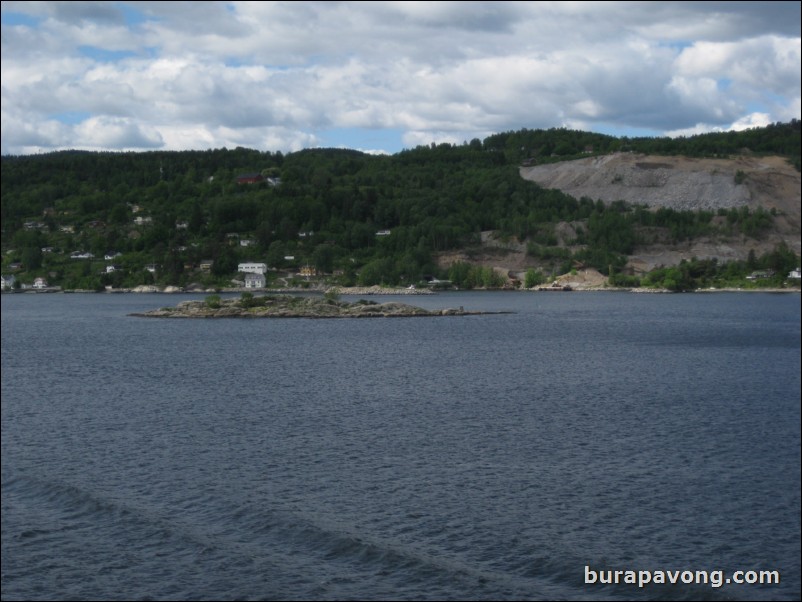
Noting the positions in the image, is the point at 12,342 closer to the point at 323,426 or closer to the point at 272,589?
the point at 323,426

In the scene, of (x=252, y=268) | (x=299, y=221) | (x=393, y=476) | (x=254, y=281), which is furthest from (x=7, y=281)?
(x=393, y=476)

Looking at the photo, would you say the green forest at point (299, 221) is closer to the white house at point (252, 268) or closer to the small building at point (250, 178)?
the small building at point (250, 178)

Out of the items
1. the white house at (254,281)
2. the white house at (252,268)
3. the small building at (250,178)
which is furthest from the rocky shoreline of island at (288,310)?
the small building at (250,178)

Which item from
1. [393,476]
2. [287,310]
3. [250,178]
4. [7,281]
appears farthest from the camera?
[250,178]

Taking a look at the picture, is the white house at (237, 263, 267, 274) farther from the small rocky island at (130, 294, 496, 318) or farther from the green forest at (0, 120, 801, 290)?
the small rocky island at (130, 294, 496, 318)

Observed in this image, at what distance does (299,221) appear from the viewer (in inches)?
5128

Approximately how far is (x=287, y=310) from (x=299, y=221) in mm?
61402

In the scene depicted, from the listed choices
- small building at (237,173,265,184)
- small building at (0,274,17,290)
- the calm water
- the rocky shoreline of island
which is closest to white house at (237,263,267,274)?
small building at (0,274,17,290)

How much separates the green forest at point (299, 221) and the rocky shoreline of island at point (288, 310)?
37.1 metres

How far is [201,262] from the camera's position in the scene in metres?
116

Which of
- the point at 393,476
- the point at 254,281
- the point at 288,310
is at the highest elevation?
A: the point at 254,281

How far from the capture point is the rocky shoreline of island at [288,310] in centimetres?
6944

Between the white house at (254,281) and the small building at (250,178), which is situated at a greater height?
the small building at (250,178)

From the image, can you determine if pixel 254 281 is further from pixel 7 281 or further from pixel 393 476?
pixel 393 476
